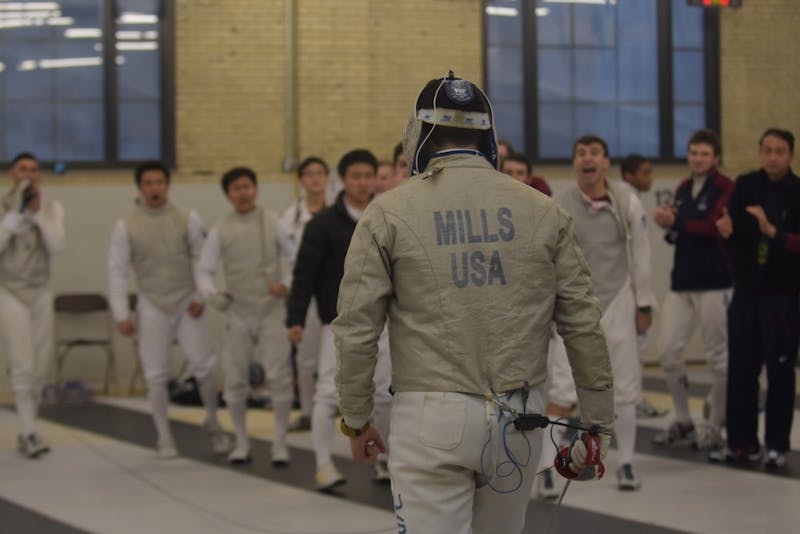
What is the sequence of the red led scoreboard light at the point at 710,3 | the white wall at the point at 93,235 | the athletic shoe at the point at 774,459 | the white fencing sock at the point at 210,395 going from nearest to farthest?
the athletic shoe at the point at 774,459, the white fencing sock at the point at 210,395, the red led scoreboard light at the point at 710,3, the white wall at the point at 93,235

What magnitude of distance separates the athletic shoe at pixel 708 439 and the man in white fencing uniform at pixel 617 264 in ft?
4.27

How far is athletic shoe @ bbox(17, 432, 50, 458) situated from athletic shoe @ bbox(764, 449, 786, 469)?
4.67 metres

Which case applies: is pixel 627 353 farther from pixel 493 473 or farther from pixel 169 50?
pixel 169 50

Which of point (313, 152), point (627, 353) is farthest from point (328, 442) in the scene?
point (313, 152)

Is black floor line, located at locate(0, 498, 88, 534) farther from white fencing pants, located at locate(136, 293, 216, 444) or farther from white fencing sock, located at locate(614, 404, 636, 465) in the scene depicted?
white fencing sock, located at locate(614, 404, 636, 465)

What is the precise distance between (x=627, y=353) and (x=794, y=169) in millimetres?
1935

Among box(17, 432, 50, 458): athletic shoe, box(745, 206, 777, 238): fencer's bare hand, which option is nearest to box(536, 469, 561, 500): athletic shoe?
box(745, 206, 777, 238): fencer's bare hand

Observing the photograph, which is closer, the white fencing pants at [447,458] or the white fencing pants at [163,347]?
the white fencing pants at [447,458]

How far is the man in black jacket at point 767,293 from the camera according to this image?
720cm

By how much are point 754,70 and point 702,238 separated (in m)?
5.67

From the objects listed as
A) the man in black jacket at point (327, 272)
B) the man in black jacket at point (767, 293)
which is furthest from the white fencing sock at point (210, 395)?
the man in black jacket at point (767, 293)

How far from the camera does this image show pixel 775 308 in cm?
722

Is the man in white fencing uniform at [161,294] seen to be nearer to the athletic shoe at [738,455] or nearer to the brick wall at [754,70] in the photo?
the athletic shoe at [738,455]

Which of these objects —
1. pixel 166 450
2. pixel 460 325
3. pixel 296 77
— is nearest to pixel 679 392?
pixel 166 450
